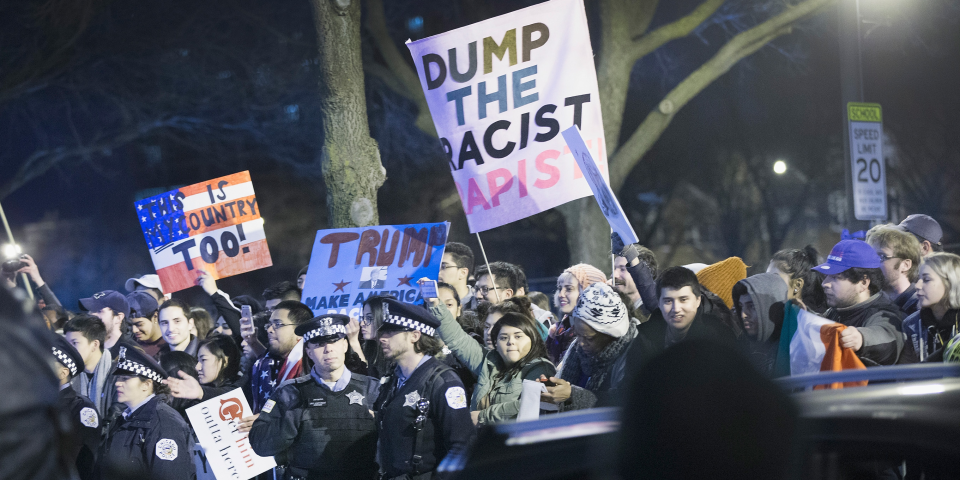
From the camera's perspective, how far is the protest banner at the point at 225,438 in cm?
541

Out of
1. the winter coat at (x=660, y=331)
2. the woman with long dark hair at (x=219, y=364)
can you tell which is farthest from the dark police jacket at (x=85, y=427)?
the winter coat at (x=660, y=331)

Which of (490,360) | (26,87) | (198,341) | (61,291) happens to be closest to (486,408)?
(490,360)

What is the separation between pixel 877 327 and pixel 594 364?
1.49 m

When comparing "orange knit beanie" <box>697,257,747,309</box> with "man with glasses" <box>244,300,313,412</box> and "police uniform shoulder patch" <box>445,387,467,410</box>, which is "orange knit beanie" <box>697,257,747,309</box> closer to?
"police uniform shoulder patch" <box>445,387,467,410</box>

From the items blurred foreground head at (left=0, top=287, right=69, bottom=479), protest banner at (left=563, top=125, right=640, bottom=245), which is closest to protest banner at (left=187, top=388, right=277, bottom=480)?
protest banner at (left=563, top=125, right=640, bottom=245)

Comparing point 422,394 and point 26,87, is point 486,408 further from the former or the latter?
point 26,87

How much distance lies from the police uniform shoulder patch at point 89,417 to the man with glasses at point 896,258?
5.14 m

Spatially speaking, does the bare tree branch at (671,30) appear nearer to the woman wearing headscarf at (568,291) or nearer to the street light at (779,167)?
the woman wearing headscarf at (568,291)

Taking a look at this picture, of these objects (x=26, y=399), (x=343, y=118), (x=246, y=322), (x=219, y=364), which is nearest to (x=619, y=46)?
(x=343, y=118)

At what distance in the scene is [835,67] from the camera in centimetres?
2108

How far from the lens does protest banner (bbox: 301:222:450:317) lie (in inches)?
269

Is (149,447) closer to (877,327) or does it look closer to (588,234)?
(877,327)

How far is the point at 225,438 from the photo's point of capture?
5.50 metres

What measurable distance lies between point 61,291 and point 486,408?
16274mm
